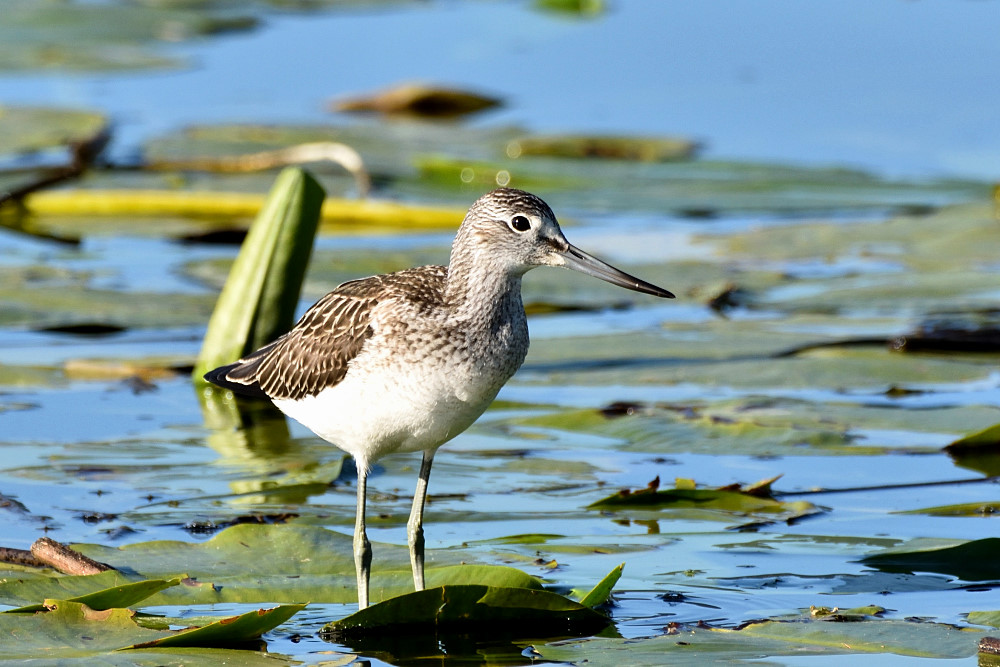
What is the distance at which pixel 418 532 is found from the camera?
18.5 ft

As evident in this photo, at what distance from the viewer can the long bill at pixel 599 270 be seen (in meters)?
5.76

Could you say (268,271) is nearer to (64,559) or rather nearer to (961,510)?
(64,559)

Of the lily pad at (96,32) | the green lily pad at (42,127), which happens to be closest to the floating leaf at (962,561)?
the green lily pad at (42,127)

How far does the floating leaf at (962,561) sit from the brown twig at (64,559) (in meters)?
2.91

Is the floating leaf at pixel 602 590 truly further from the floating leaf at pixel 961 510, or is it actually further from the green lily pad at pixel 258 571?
the floating leaf at pixel 961 510

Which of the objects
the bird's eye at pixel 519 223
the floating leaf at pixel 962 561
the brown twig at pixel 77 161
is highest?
the bird's eye at pixel 519 223

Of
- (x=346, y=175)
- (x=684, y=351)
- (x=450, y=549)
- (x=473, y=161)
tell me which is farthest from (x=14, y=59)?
(x=450, y=549)

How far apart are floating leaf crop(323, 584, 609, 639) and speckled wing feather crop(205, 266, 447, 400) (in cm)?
113

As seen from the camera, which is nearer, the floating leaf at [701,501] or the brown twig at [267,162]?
the floating leaf at [701,501]

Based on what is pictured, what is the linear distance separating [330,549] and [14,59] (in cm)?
1094

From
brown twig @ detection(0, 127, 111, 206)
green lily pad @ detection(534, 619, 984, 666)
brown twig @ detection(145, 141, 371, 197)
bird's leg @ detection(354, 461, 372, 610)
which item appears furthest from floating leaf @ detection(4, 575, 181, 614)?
brown twig @ detection(0, 127, 111, 206)

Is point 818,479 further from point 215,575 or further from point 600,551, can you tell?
point 215,575

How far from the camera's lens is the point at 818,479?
6973 mm

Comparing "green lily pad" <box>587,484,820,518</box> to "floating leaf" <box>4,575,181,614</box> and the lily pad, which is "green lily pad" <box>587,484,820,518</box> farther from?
the lily pad
